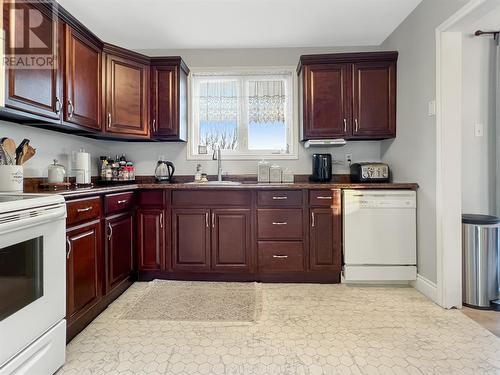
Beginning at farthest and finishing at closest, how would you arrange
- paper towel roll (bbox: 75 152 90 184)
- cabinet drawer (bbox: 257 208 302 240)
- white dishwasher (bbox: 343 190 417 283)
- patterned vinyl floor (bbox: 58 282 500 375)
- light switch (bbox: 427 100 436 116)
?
cabinet drawer (bbox: 257 208 302 240), white dishwasher (bbox: 343 190 417 283), paper towel roll (bbox: 75 152 90 184), light switch (bbox: 427 100 436 116), patterned vinyl floor (bbox: 58 282 500 375)

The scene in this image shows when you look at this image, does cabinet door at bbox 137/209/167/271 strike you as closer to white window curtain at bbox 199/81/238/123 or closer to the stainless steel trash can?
white window curtain at bbox 199/81/238/123

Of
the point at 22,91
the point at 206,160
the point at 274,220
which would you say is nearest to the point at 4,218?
the point at 22,91

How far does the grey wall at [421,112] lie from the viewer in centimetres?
232

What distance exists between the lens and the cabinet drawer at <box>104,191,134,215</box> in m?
2.22

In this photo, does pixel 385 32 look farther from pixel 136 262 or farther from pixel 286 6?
pixel 136 262

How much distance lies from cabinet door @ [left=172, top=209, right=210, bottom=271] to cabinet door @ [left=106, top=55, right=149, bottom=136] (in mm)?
963

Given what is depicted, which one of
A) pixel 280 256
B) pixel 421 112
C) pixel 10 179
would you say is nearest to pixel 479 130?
pixel 421 112

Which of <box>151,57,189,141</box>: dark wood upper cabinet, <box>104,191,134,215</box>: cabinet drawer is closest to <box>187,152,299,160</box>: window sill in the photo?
<box>151,57,189,141</box>: dark wood upper cabinet

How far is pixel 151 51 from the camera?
343cm

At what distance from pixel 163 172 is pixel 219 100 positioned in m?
1.08

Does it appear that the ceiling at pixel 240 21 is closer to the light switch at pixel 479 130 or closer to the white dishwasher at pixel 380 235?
the light switch at pixel 479 130

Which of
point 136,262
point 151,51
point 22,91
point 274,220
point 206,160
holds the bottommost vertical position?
point 136,262

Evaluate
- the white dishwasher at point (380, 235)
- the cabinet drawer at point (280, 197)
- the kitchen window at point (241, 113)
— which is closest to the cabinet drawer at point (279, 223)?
the cabinet drawer at point (280, 197)

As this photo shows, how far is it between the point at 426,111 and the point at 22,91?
2.88m
